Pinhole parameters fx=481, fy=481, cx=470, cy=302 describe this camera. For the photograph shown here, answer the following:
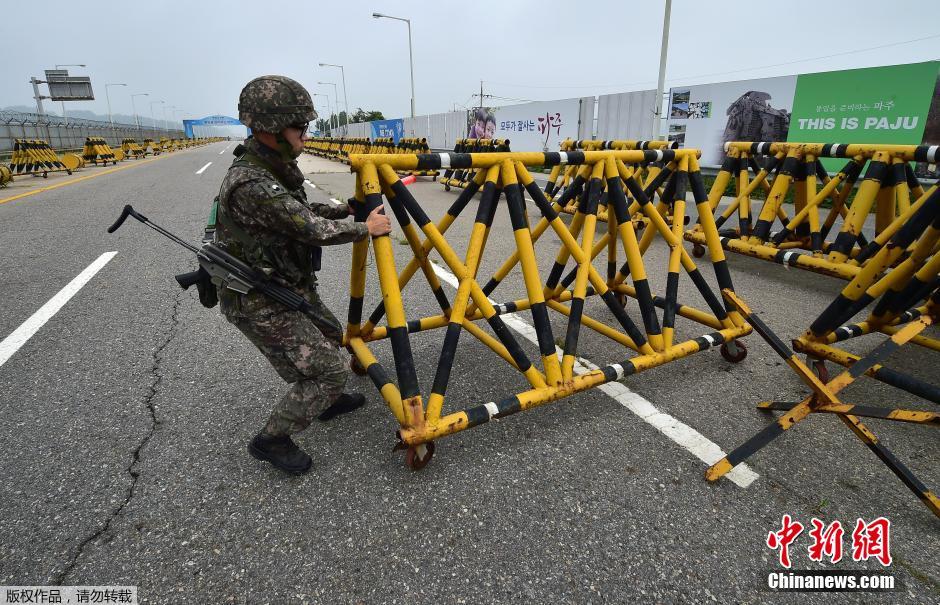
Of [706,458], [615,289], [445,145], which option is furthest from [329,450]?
[445,145]

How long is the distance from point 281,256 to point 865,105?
11.9 meters

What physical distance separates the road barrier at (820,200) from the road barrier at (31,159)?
22.6 m

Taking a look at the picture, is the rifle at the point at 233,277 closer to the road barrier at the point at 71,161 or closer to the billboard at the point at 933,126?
the billboard at the point at 933,126

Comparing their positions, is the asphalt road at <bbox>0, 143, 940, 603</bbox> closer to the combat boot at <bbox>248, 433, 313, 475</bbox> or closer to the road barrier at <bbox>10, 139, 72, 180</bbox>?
the combat boot at <bbox>248, 433, 313, 475</bbox>

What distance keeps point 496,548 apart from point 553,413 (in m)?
1.05

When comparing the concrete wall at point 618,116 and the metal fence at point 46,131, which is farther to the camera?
the metal fence at point 46,131

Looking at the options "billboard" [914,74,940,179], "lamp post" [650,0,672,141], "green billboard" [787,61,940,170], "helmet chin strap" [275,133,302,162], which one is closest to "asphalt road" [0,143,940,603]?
"helmet chin strap" [275,133,302,162]

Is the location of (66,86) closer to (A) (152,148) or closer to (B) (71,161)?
(A) (152,148)

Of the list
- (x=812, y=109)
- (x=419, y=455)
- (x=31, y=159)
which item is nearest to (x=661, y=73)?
(x=812, y=109)

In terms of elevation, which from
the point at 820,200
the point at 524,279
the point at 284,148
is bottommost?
the point at 524,279

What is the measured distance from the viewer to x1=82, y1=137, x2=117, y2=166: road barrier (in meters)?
22.2

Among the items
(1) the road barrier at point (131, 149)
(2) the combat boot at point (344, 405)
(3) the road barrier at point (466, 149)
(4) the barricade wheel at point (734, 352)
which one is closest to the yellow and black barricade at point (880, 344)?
(4) the barricade wheel at point (734, 352)

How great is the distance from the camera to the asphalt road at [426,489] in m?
1.80

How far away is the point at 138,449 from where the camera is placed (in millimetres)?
2492
